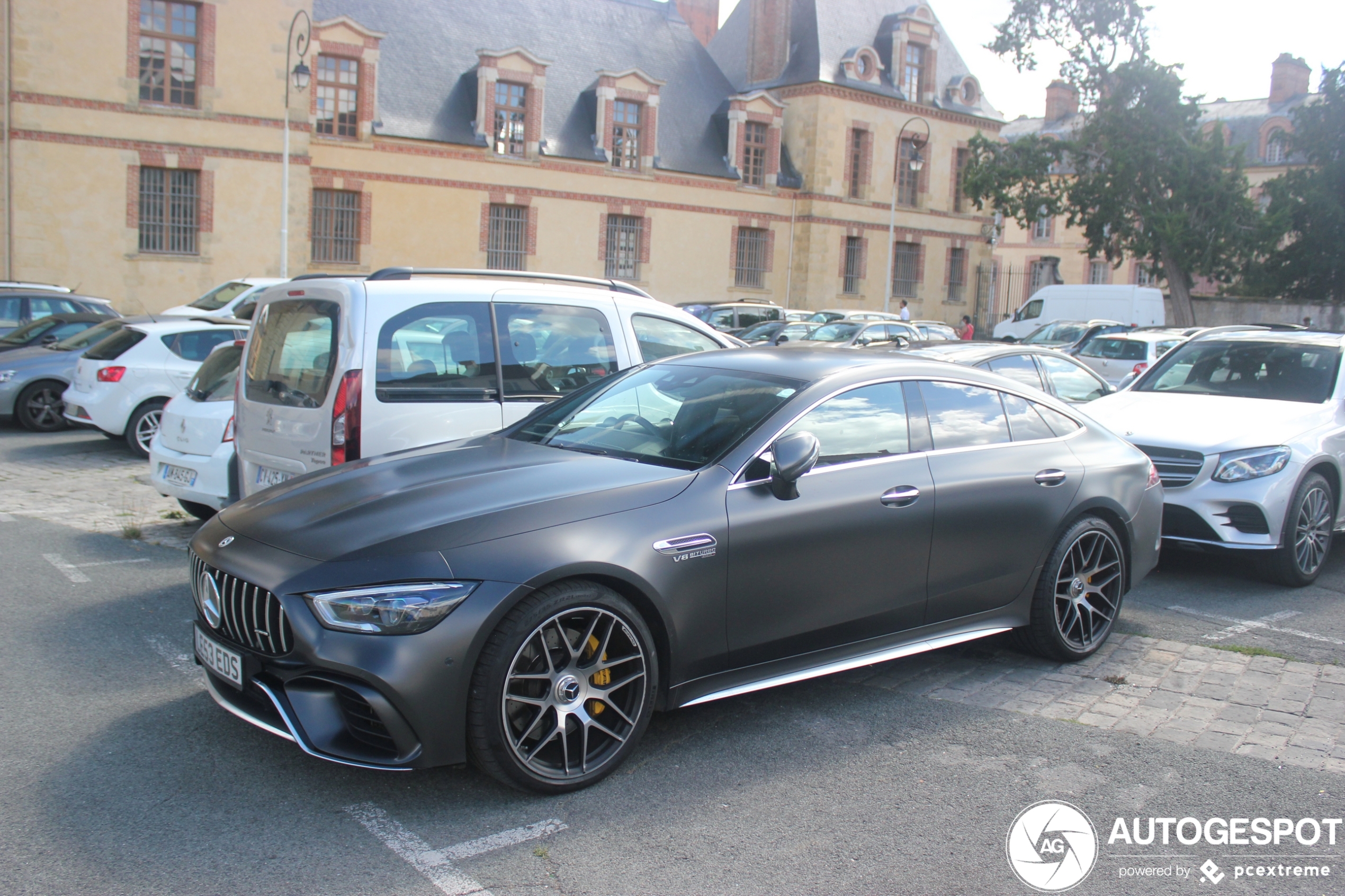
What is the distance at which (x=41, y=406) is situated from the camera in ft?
46.8

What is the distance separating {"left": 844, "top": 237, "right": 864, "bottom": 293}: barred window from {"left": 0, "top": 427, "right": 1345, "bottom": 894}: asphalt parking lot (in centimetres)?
3858

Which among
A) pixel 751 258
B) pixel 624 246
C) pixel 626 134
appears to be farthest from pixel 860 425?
pixel 751 258

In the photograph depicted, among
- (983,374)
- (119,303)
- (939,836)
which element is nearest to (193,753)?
(939,836)

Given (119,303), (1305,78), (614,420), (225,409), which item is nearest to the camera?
(614,420)

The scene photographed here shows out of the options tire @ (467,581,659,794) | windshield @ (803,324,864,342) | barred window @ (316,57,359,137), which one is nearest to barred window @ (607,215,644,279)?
barred window @ (316,57,359,137)

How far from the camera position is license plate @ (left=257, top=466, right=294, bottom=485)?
6.43 metres

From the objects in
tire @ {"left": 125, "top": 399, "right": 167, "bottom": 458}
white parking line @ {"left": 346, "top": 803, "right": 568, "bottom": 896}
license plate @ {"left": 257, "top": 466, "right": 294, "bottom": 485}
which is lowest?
white parking line @ {"left": 346, "top": 803, "right": 568, "bottom": 896}

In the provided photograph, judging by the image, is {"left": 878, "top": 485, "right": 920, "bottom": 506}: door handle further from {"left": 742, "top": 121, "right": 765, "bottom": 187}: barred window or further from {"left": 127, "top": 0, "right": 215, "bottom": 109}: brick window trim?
{"left": 742, "top": 121, "right": 765, "bottom": 187}: barred window

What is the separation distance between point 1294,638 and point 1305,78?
6880 cm

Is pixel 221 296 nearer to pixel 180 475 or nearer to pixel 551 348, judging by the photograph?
pixel 180 475

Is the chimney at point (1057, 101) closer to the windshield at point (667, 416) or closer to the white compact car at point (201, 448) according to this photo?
the white compact car at point (201, 448)

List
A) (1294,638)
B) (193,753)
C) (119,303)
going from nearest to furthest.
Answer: (193,753)
(1294,638)
(119,303)

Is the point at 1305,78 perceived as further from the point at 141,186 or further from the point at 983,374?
the point at 983,374

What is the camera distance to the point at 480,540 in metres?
3.94
